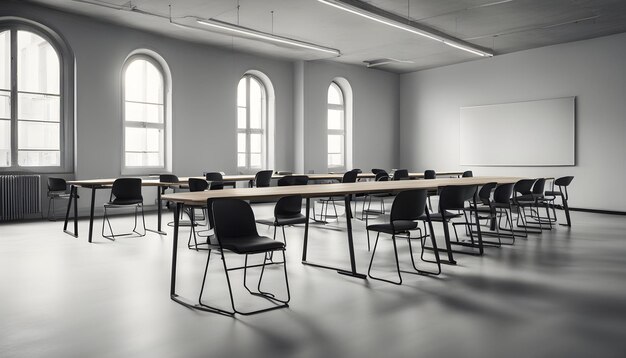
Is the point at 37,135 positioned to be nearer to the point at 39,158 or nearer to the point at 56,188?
the point at 39,158

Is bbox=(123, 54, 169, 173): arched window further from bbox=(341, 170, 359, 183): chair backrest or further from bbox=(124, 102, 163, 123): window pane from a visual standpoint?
bbox=(341, 170, 359, 183): chair backrest

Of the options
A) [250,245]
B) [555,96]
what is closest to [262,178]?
[250,245]

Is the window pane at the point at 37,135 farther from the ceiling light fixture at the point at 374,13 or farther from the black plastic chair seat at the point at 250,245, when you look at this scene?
the black plastic chair seat at the point at 250,245

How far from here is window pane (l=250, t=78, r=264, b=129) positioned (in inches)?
456

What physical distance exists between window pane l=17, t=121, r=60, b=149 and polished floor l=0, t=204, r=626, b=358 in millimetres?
3520

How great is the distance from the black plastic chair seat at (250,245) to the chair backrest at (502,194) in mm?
3770

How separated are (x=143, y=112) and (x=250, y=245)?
7.37m

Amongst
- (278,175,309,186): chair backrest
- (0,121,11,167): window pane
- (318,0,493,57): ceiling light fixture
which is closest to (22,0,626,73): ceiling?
(318,0,493,57): ceiling light fixture

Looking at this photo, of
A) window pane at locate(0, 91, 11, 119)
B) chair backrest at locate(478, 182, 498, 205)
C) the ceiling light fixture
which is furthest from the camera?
window pane at locate(0, 91, 11, 119)

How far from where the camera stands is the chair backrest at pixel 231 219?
333 cm

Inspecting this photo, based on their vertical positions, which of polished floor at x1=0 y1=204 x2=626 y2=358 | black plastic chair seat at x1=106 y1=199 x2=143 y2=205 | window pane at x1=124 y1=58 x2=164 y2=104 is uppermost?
window pane at x1=124 y1=58 x2=164 y2=104

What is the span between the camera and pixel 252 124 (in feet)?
38.1

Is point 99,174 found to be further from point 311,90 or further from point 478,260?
point 478,260

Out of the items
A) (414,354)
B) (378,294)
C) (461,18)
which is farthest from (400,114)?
(414,354)
